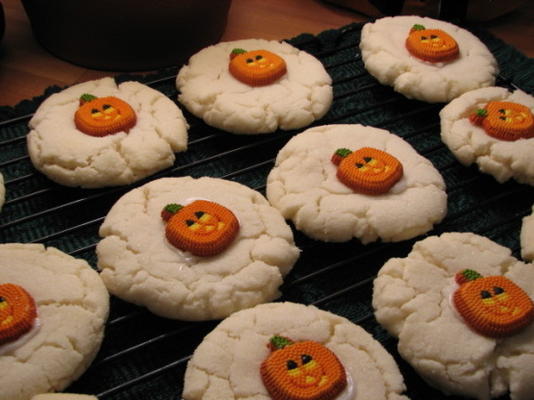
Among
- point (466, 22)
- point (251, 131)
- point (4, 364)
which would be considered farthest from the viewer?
point (466, 22)

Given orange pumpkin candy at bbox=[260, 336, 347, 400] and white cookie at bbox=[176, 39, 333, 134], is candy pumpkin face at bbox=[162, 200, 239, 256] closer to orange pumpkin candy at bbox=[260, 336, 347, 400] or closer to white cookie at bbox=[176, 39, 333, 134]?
orange pumpkin candy at bbox=[260, 336, 347, 400]

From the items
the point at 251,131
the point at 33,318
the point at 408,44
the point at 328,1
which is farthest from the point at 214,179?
the point at 328,1

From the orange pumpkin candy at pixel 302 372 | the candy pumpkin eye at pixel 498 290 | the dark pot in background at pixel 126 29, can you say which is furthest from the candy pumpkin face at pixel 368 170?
the dark pot in background at pixel 126 29

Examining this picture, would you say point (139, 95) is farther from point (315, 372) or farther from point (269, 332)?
point (315, 372)

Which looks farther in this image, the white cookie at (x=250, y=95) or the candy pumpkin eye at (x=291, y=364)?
the white cookie at (x=250, y=95)

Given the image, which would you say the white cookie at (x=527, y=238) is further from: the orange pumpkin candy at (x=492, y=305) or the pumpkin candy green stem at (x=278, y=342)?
the pumpkin candy green stem at (x=278, y=342)

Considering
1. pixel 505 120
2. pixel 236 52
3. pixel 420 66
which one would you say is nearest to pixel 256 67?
pixel 236 52
